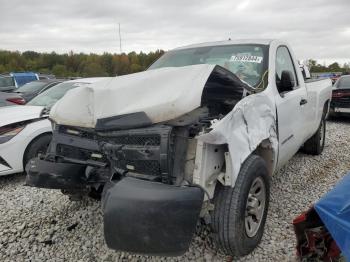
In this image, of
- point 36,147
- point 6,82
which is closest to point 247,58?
point 36,147

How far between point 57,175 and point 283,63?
2794 mm

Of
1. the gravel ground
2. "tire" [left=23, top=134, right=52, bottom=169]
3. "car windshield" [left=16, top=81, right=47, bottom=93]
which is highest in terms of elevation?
"tire" [left=23, top=134, right=52, bottom=169]

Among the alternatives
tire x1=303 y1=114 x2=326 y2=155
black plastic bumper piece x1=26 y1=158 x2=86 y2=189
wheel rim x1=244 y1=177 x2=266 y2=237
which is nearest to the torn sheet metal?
wheel rim x1=244 y1=177 x2=266 y2=237

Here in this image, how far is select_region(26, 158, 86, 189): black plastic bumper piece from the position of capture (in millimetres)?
2980

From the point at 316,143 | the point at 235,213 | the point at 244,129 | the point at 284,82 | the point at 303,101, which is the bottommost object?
the point at 316,143

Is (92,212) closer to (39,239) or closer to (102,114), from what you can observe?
(39,239)

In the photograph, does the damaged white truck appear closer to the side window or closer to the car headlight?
the side window

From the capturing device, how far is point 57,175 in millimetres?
2971

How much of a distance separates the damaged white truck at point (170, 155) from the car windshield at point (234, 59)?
0.14 meters

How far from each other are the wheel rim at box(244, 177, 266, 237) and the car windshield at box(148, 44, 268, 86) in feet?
3.45

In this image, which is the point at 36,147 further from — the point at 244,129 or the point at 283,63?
the point at 283,63

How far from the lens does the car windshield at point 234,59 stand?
142 inches

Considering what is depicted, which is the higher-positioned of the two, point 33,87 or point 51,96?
point 51,96

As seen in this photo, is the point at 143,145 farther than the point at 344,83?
No
